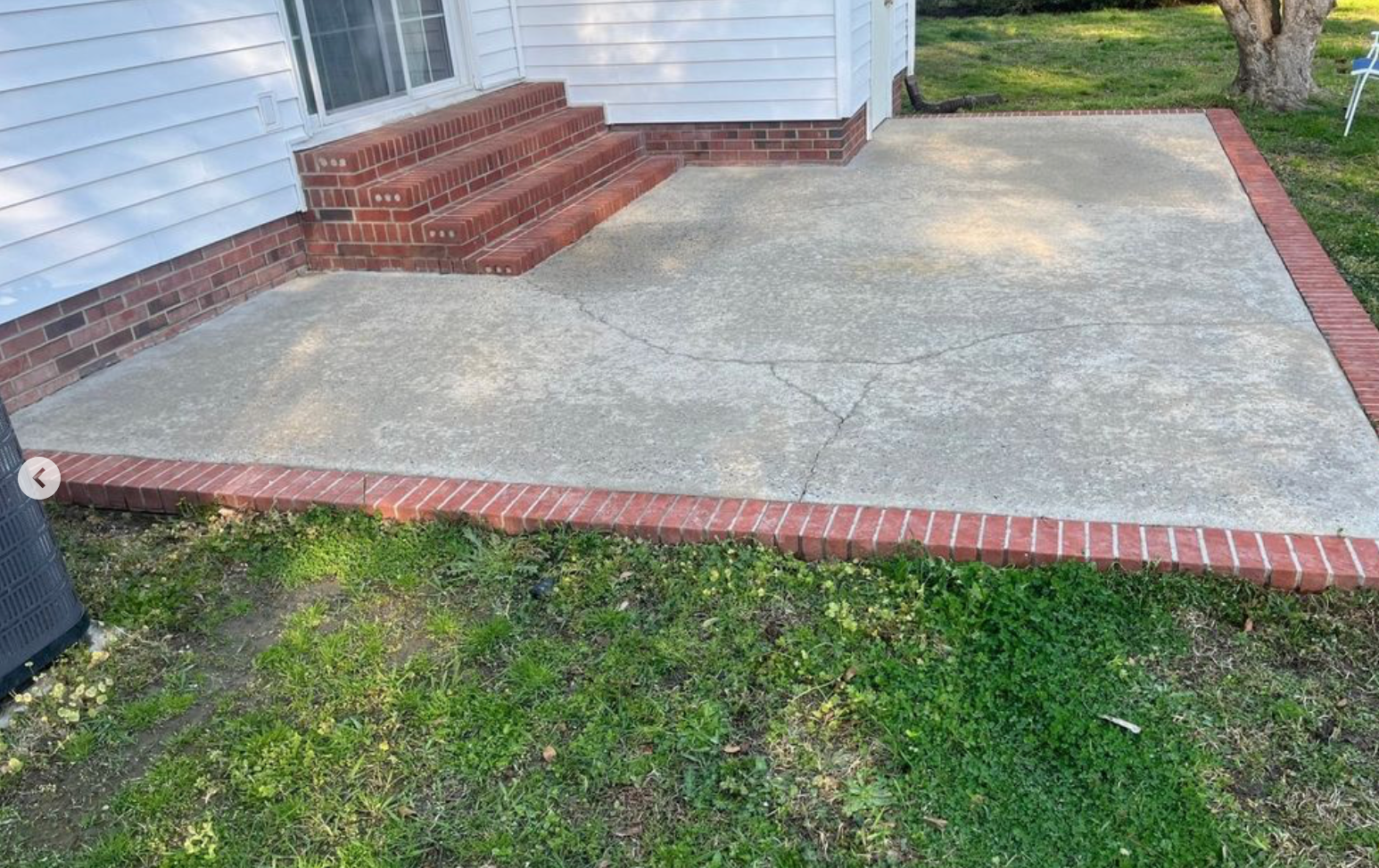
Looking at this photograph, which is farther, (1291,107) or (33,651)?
(1291,107)

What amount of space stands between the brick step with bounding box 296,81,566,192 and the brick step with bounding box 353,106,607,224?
58 mm

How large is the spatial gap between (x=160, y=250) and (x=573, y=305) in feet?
6.32

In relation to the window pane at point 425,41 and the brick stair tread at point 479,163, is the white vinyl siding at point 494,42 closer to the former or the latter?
the window pane at point 425,41

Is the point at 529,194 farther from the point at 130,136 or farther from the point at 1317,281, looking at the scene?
the point at 1317,281

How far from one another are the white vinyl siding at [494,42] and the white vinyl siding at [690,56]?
0.43 ft

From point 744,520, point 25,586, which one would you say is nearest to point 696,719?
point 744,520

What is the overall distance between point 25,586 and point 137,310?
2.53 m

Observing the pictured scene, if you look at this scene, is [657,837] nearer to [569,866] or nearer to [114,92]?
[569,866]

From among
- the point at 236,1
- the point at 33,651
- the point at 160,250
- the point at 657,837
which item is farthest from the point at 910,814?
the point at 236,1

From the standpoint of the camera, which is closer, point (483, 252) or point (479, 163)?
point (483, 252)

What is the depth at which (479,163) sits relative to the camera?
20.5 ft

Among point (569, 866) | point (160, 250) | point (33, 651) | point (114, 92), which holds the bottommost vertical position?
point (569, 866)

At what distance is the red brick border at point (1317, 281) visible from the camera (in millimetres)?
3836

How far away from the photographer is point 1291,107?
864 centimetres
